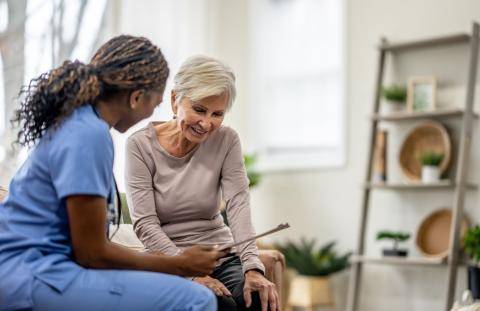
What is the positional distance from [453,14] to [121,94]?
3617mm

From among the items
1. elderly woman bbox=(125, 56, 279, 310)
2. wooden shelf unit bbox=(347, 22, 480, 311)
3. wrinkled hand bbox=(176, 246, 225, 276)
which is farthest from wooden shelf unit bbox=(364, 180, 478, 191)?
wrinkled hand bbox=(176, 246, 225, 276)

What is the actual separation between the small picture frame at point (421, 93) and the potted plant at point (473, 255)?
856mm

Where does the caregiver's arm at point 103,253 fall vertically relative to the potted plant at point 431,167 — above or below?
above

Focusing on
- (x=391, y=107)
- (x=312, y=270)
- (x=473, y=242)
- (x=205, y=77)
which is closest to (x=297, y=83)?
(x=391, y=107)

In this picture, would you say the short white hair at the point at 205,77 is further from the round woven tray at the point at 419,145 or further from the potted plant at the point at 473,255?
the round woven tray at the point at 419,145

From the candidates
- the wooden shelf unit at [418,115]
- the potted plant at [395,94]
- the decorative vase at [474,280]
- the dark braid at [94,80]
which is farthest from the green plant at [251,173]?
the dark braid at [94,80]

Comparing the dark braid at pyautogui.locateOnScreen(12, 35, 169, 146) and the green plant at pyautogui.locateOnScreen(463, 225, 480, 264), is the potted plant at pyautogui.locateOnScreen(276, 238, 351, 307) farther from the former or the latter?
the dark braid at pyautogui.locateOnScreen(12, 35, 169, 146)

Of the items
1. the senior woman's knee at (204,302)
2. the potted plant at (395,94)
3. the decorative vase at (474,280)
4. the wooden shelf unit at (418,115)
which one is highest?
the potted plant at (395,94)

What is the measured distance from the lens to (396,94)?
4.93 m

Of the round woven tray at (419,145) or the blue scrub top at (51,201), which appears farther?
the round woven tray at (419,145)

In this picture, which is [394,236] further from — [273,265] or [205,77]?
[205,77]

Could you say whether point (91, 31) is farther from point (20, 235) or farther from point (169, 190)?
point (20, 235)

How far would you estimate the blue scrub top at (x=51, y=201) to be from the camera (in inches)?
62.4

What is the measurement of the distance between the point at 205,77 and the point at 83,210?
2.86ft
